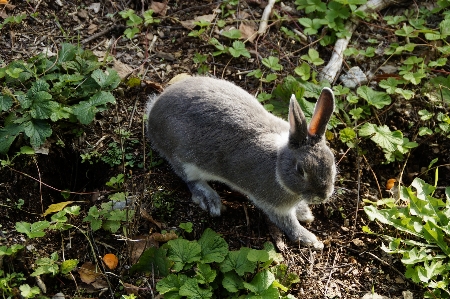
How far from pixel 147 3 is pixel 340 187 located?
3.22 m

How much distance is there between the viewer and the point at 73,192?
516 cm

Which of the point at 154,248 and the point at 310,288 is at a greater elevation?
the point at 154,248

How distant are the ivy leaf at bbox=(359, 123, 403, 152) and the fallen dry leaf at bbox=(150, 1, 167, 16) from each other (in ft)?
9.13

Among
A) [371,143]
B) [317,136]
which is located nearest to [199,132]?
[317,136]

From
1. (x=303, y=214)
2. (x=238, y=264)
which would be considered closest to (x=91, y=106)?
(x=238, y=264)

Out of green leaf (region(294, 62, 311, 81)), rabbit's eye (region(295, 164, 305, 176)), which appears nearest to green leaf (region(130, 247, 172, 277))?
rabbit's eye (region(295, 164, 305, 176))

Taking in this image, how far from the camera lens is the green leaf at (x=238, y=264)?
441cm

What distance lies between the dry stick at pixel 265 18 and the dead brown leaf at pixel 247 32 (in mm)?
83

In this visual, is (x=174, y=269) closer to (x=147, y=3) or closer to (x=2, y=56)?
(x=2, y=56)

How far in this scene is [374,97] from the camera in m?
5.93

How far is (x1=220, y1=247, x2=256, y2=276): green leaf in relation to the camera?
441 centimetres

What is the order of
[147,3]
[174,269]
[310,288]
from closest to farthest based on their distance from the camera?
1. [174,269]
2. [310,288]
3. [147,3]

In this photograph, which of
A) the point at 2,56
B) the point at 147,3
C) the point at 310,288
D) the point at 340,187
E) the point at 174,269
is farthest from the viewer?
the point at 147,3

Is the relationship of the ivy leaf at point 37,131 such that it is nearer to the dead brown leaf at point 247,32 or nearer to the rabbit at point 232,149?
the rabbit at point 232,149
